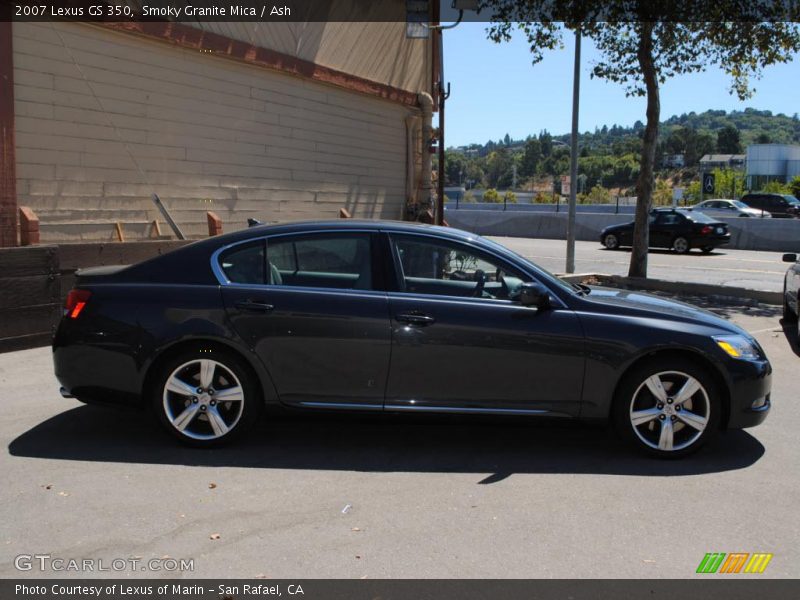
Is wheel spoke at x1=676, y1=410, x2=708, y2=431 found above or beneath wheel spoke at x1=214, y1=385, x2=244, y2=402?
beneath

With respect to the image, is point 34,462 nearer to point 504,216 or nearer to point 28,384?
point 28,384

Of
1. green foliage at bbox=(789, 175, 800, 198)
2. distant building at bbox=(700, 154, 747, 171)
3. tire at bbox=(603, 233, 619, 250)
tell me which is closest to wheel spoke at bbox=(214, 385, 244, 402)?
tire at bbox=(603, 233, 619, 250)

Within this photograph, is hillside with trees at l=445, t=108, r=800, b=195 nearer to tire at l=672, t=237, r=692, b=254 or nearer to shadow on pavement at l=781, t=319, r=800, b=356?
tire at l=672, t=237, r=692, b=254

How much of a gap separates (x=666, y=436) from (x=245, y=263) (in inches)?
120

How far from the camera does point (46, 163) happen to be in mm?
9594

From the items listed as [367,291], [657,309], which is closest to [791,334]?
[657,309]

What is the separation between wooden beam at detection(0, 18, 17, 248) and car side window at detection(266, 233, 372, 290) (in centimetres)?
483

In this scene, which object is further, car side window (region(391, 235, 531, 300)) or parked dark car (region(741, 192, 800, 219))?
parked dark car (region(741, 192, 800, 219))

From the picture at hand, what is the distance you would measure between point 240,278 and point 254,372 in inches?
25.7

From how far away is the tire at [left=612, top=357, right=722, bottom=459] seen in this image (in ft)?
17.2

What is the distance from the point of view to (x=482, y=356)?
5.23 m

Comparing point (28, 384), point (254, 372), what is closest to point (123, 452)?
point (254, 372)

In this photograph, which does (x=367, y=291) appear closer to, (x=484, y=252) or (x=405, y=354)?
(x=405, y=354)
